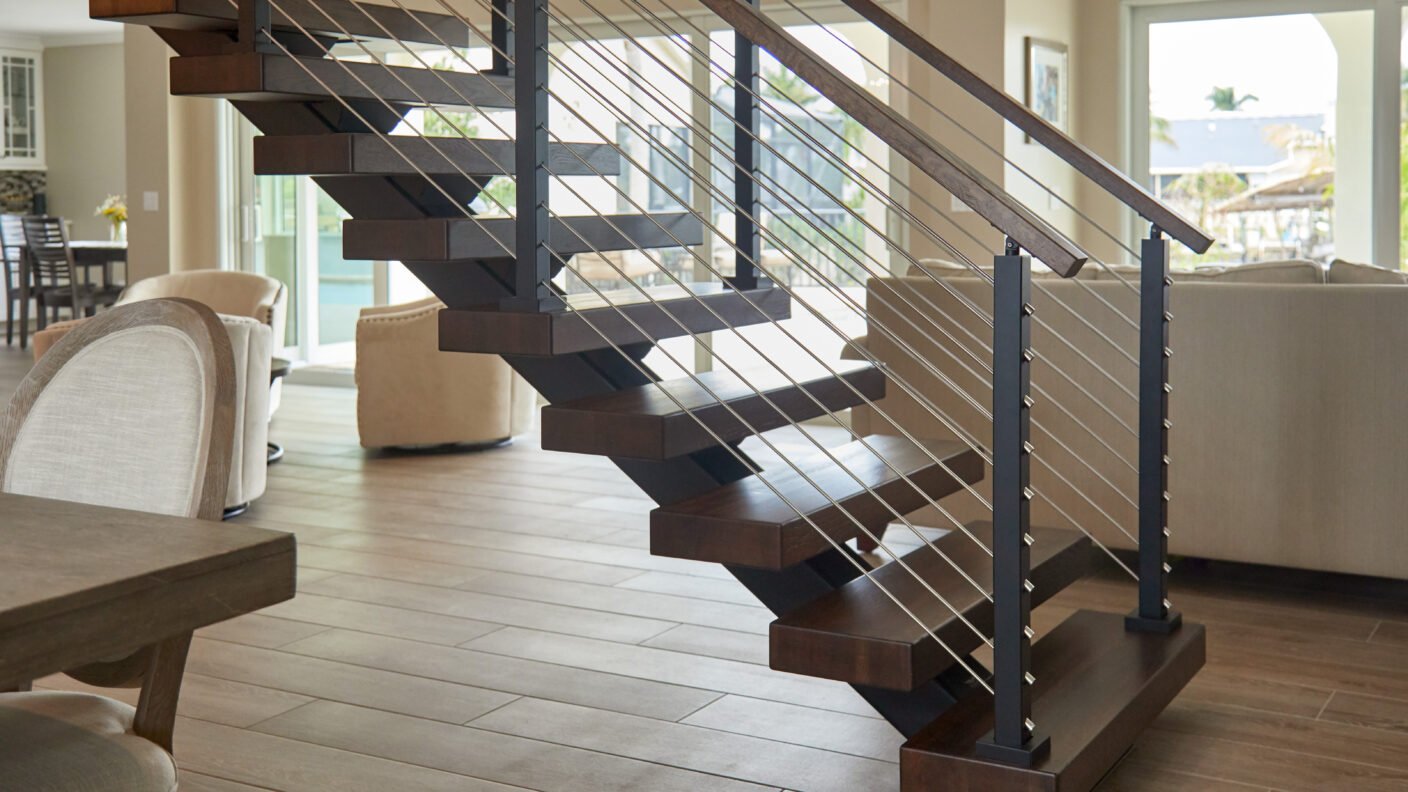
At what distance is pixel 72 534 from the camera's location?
131cm

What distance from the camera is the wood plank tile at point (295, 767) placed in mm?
2492

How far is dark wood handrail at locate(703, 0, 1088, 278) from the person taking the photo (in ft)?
6.86

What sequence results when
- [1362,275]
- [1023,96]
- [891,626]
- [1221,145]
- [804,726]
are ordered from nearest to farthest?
[891,626] < [804,726] < [1362,275] < [1023,96] < [1221,145]

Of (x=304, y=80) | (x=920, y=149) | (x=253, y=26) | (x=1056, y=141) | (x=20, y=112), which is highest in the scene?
(x=20, y=112)

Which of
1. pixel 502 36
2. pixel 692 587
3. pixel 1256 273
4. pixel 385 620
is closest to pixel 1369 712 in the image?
pixel 1256 273

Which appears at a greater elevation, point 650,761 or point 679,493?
point 679,493

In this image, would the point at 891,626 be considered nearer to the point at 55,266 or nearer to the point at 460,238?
the point at 460,238

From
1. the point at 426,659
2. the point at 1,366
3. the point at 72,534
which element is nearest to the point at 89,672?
the point at 72,534

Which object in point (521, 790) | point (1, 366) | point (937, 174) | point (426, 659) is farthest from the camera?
point (1, 366)

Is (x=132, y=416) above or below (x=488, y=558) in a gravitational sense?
above

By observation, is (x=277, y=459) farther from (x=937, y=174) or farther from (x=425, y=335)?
(x=937, y=174)

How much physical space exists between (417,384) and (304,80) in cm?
311

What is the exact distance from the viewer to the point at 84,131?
12438 mm

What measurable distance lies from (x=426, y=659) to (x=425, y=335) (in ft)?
9.40
